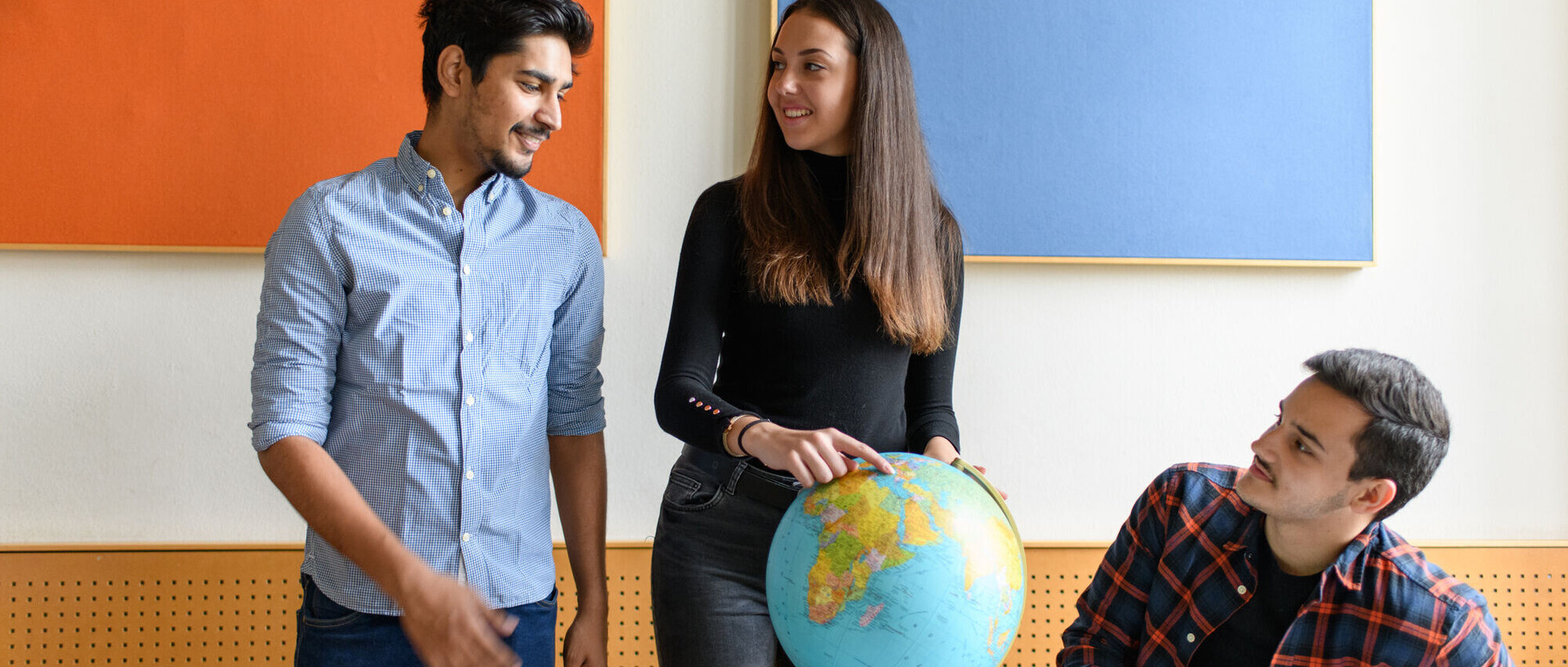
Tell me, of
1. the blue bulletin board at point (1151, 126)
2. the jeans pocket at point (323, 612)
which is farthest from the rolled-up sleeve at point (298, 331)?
the blue bulletin board at point (1151, 126)

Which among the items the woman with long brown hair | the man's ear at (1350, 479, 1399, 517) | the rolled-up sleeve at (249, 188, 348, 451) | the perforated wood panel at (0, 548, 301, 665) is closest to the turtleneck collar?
the woman with long brown hair

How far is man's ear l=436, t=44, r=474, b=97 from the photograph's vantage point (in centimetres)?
147

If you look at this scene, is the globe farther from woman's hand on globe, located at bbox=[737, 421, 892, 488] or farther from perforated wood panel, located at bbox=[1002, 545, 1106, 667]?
perforated wood panel, located at bbox=[1002, 545, 1106, 667]

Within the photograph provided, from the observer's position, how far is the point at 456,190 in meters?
1.49

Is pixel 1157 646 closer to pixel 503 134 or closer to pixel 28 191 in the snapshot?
pixel 503 134

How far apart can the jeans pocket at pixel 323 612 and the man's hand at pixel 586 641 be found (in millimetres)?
313

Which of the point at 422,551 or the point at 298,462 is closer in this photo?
the point at 298,462

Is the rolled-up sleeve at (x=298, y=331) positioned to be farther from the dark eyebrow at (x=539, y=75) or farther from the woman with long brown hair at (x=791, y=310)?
the woman with long brown hair at (x=791, y=310)

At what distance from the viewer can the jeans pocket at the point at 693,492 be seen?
1437 mm

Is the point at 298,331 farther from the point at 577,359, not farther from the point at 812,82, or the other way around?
the point at 812,82

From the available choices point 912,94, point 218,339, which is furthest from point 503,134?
point 218,339

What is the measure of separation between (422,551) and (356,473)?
0.47 ft

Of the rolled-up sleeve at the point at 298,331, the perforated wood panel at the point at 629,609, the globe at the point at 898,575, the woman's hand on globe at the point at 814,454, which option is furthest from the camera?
the perforated wood panel at the point at 629,609

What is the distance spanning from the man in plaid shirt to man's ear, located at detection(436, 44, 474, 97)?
1297 mm
